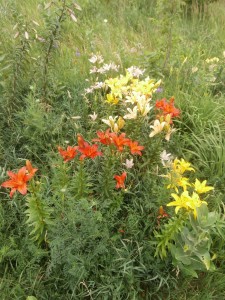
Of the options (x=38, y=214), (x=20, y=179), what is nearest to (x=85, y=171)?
(x=38, y=214)

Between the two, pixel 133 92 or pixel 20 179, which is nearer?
pixel 20 179

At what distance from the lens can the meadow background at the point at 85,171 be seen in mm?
1816

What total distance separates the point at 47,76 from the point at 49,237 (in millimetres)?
1434

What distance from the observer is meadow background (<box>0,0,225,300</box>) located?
1816mm

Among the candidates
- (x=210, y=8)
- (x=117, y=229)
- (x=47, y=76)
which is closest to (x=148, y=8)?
(x=210, y=8)

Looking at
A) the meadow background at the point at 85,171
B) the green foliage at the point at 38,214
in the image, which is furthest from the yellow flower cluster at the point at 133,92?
the green foliage at the point at 38,214

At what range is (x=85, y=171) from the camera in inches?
87.9

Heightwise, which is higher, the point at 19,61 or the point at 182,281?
the point at 19,61

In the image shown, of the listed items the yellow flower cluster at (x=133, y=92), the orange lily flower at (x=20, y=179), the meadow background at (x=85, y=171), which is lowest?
the meadow background at (x=85, y=171)

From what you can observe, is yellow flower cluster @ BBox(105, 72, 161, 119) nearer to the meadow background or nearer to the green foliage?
the meadow background

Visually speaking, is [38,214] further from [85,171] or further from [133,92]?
[133,92]

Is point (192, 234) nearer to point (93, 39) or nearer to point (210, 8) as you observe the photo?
point (93, 39)

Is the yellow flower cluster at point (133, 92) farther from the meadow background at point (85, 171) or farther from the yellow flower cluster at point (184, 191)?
the yellow flower cluster at point (184, 191)

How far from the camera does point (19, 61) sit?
2480mm
